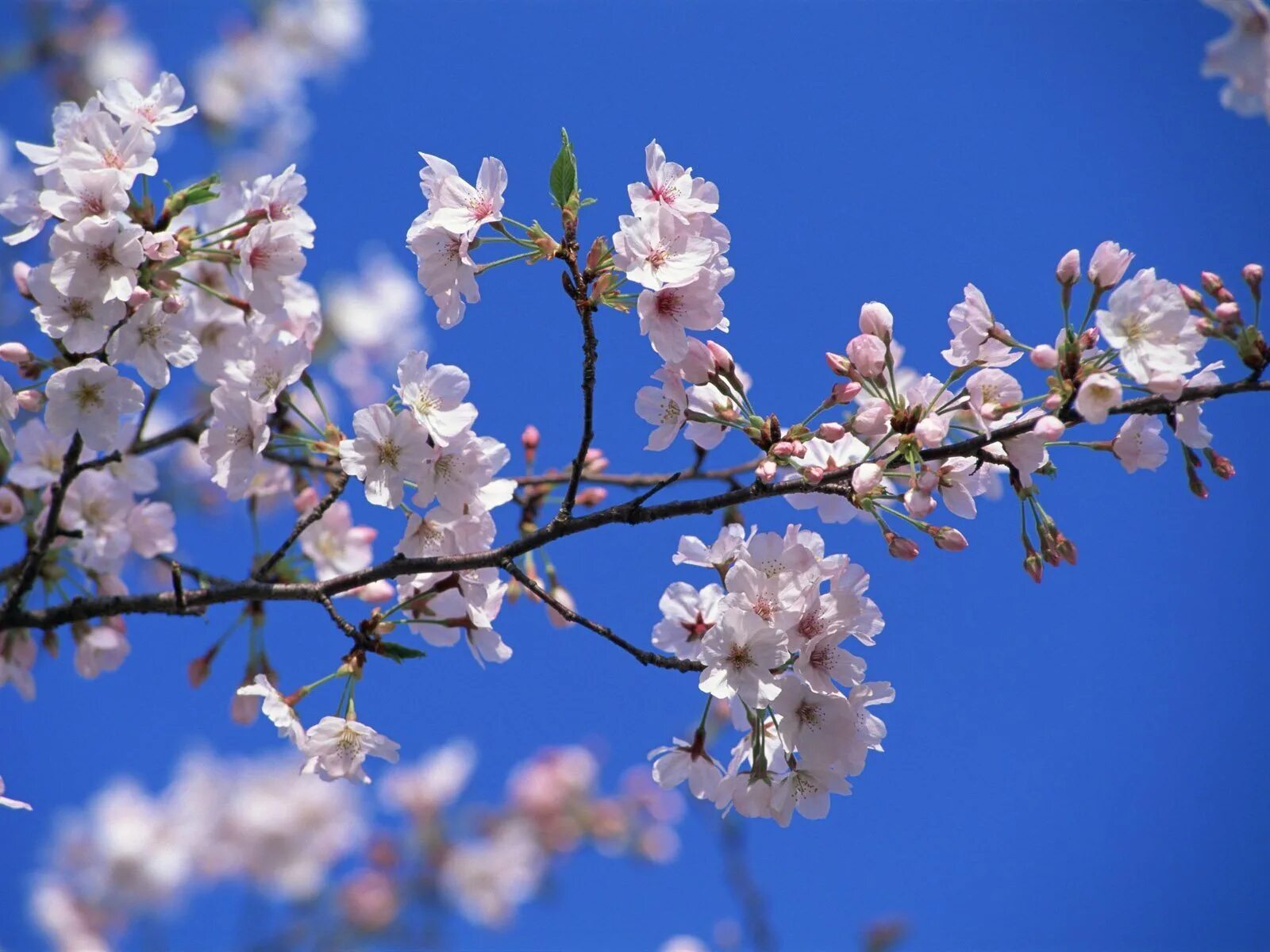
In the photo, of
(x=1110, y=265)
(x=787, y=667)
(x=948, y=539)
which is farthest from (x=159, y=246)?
(x=1110, y=265)

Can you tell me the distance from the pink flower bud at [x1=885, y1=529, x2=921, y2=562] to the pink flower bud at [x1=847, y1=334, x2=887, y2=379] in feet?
1.06

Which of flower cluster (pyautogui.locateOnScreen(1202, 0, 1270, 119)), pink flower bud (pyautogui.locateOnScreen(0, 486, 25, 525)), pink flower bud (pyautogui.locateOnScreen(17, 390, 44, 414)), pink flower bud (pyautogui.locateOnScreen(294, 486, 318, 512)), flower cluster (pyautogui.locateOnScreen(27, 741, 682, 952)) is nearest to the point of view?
flower cluster (pyautogui.locateOnScreen(1202, 0, 1270, 119))

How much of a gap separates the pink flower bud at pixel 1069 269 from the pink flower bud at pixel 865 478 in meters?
0.56

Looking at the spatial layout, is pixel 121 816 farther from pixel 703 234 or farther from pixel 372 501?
pixel 703 234

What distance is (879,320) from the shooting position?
2.13 m

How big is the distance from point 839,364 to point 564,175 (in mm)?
659

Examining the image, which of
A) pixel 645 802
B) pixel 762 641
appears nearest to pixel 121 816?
pixel 645 802

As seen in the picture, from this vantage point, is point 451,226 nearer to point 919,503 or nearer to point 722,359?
point 722,359

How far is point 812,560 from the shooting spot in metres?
2.10

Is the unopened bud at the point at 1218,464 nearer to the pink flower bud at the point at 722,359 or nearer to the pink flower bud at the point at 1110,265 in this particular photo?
the pink flower bud at the point at 1110,265

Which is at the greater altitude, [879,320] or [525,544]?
[879,320]

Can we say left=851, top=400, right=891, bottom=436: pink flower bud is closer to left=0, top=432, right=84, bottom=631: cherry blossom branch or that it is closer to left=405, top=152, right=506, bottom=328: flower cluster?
left=405, top=152, right=506, bottom=328: flower cluster

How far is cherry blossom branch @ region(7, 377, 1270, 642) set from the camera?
188 cm

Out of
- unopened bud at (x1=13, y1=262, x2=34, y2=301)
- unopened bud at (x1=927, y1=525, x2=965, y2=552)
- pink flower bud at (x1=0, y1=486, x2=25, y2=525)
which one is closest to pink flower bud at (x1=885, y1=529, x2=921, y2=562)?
unopened bud at (x1=927, y1=525, x2=965, y2=552)
